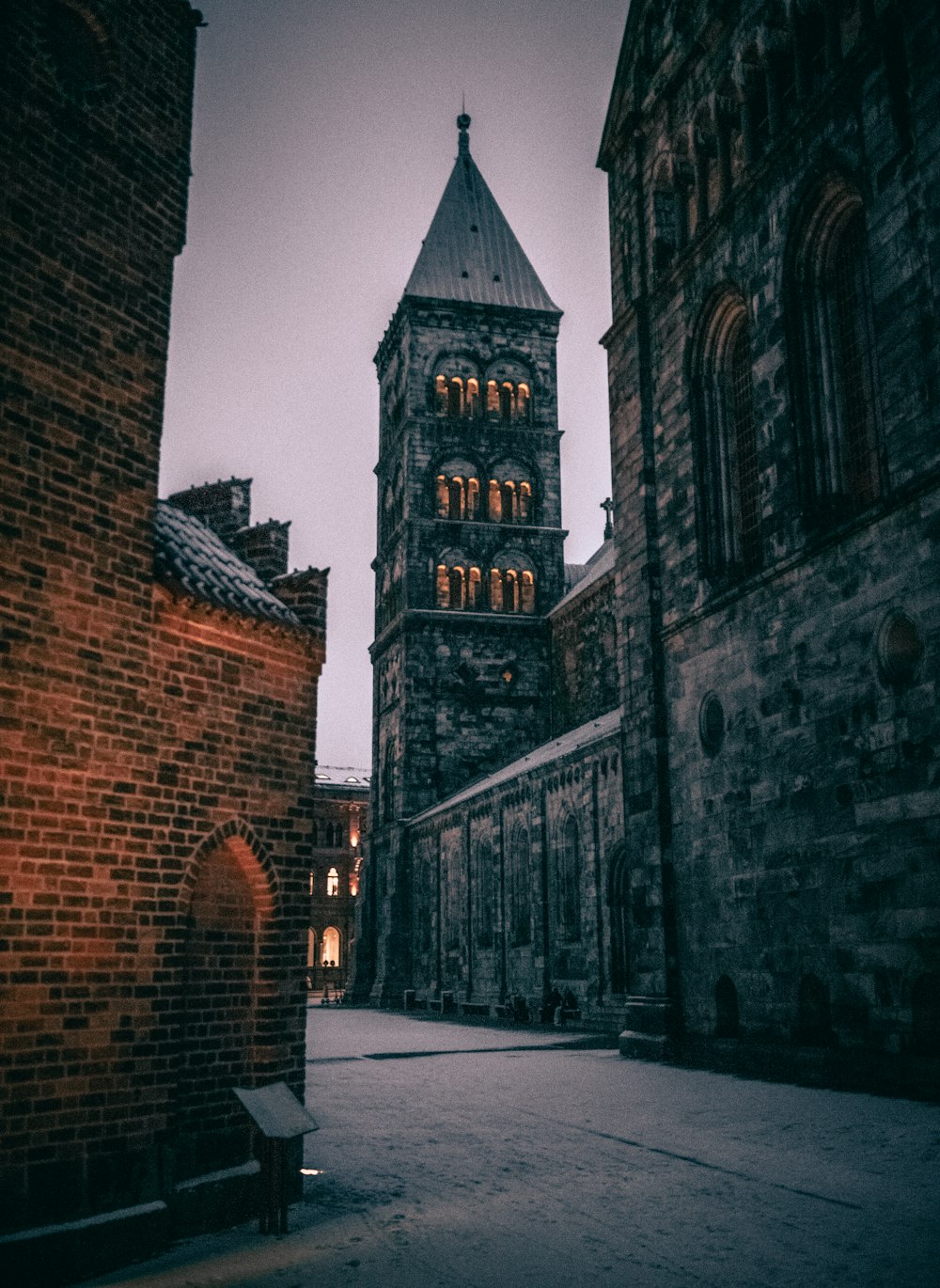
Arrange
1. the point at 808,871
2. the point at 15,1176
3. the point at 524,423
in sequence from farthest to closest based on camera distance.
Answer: the point at 524,423 → the point at 808,871 → the point at 15,1176

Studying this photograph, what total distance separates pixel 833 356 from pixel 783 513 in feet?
7.51

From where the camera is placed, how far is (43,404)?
26.9 ft

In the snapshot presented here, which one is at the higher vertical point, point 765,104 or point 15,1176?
point 765,104

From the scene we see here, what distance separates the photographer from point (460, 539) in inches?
1973

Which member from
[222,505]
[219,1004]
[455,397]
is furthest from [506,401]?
[219,1004]

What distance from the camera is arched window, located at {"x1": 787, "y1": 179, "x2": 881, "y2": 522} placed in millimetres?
15438

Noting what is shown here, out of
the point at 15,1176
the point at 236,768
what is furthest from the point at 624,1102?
the point at 15,1176

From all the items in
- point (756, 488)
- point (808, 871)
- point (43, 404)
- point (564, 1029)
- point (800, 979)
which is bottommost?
point (564, 1029)

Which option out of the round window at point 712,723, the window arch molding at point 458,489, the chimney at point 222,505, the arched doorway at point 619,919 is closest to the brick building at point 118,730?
the chimney at point 222,505

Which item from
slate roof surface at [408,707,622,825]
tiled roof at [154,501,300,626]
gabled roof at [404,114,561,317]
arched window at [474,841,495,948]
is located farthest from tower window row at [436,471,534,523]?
tiled roof at [154,501,300,626]

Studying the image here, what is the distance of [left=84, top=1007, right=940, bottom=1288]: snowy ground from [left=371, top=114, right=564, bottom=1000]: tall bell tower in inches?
1315

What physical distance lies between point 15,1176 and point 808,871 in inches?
425

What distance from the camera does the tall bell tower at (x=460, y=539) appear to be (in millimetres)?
48062

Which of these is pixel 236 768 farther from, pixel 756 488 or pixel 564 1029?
pixel 564 1029
